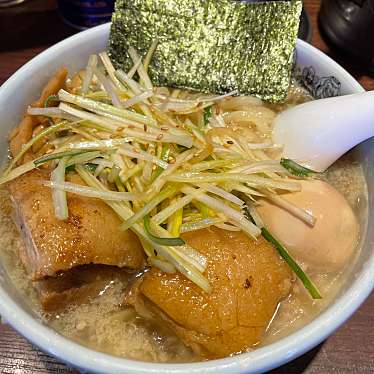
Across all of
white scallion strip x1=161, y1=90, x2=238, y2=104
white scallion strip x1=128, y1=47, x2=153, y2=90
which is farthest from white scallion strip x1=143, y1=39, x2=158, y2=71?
white scallion strip x1=161, y1=90, x2=238, y2=104

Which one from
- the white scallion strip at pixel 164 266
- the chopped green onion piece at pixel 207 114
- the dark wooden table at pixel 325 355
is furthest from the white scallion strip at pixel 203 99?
the dark wooden table at pixel 325 355

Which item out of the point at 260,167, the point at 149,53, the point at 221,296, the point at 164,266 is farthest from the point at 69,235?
the point at 149,53

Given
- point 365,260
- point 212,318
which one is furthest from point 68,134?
point 365,260

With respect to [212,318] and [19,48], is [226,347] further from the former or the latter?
[19,48]

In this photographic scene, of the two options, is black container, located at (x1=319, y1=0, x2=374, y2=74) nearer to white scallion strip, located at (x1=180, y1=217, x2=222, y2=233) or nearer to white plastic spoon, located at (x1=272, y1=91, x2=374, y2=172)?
white plastic spoon, located at (x1=272, y1=91, x2=374, y2=172)

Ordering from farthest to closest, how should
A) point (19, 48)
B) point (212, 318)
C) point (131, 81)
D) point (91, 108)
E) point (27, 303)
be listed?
point (19, 48)
point (131, 81)
point (91, 108)
point (27, 303)
point (212, 318)

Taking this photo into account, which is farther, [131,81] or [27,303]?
[131,81]
